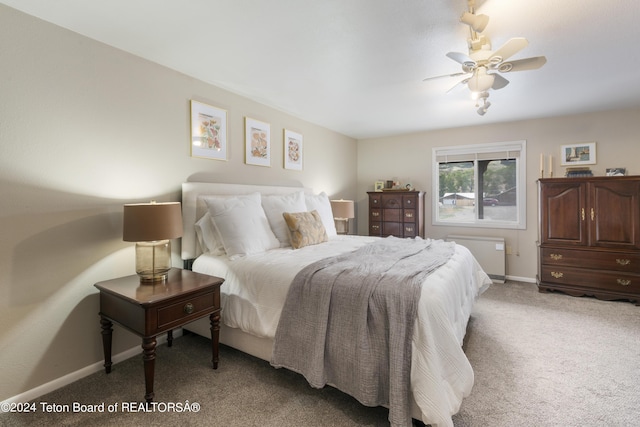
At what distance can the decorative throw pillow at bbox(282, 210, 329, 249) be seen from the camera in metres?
2.86

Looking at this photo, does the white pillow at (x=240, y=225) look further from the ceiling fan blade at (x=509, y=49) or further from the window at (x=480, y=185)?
the window at (x=480, y=185)

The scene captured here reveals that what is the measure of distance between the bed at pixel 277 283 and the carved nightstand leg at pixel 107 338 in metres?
0.61

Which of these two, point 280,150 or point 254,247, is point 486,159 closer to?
point 280,150

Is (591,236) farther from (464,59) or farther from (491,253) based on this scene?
(464,59)

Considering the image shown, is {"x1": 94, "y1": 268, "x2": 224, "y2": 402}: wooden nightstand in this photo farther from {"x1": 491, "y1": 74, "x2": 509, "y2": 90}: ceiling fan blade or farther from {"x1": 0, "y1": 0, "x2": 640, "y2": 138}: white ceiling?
{"x1": 491, "y1": 74, "x2": 509, "y2": 90}: ceiling fan blade

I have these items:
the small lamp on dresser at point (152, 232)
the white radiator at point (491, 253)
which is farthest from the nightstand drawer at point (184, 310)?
the white radiator at point (491, 253)

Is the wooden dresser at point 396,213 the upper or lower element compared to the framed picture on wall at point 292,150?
lower

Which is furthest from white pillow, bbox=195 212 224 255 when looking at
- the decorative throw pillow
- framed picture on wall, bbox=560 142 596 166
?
framed picture on wall, bbox=560 142 596 166

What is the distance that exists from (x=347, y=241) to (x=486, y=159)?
9.52 ft

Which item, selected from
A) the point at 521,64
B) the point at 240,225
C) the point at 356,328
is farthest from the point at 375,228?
the point at 356,328

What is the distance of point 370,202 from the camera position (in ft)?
16.3

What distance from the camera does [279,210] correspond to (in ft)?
10.1

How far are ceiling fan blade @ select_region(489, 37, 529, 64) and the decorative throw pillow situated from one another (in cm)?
197

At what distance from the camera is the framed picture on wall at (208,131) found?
9.17ft
